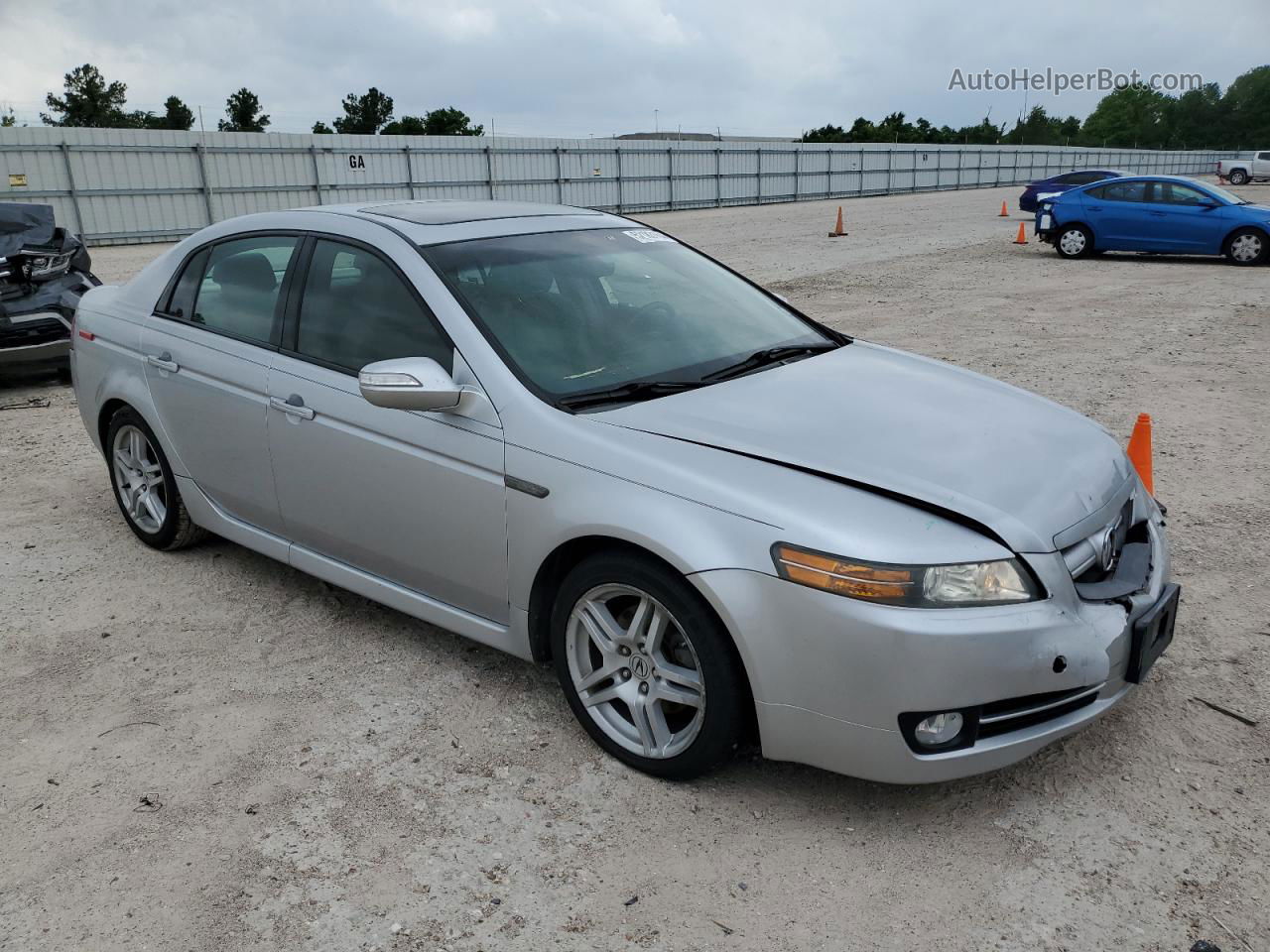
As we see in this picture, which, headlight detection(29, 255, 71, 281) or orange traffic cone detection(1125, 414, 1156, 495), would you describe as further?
headlight detection(29, 255, 71, 281)

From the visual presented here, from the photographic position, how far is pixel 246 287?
14.6ft

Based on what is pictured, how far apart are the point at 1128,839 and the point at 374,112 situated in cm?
8679

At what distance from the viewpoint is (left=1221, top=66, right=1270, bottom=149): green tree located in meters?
116

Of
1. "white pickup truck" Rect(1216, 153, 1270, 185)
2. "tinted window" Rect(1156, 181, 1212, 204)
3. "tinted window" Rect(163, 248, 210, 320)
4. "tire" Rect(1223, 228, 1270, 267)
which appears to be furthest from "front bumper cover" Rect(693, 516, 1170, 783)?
"white pickup truck" Rect(1216, 153, 1270, 185)

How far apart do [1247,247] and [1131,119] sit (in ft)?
424

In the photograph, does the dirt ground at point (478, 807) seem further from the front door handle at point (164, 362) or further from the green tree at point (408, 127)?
the green tree at point (408, 127)

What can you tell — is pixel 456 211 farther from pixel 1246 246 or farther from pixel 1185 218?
pixel 1246 246

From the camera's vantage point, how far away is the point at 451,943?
2.58 m

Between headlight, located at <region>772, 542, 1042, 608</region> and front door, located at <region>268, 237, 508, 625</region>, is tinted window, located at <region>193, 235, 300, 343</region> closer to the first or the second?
front door, located at <region>268, 237, 508, 625</region>

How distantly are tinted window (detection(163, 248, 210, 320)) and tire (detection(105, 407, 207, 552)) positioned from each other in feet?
1.84

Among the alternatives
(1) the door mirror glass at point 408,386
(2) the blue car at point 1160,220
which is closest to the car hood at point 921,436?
(1) the door mirror glass at point 408,386

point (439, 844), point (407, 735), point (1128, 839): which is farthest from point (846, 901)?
point (407, 735)

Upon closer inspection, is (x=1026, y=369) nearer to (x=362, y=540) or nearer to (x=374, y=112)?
(x=362, y=540)

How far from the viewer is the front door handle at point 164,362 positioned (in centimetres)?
459
